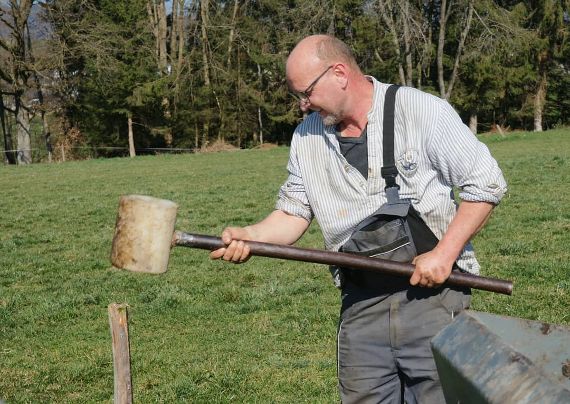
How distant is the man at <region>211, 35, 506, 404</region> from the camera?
3.44 meters

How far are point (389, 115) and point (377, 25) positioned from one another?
4258 cm

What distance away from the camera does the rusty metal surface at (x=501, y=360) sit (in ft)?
8.03

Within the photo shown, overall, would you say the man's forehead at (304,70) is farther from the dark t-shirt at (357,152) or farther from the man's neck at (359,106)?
the dark t-shirt at (357,152)

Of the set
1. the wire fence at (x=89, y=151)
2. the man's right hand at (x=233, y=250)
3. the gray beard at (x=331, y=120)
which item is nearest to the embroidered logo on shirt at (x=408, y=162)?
the gray beard at (x=331, y=120)

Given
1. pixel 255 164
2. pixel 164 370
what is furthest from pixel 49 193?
pixel 164 370

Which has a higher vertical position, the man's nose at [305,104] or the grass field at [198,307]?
the man's nose at [305,104]

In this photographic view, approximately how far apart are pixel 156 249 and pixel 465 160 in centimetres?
140

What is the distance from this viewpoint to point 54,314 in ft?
24.9

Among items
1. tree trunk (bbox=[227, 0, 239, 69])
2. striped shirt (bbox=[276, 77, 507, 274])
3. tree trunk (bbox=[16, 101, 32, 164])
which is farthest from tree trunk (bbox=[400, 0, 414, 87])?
striped shirt (bbox=[276, 77, 507, 274])

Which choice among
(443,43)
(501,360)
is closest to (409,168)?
(501,360)

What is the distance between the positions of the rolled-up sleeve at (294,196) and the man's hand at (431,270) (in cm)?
81

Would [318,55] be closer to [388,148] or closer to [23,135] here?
[388,148]

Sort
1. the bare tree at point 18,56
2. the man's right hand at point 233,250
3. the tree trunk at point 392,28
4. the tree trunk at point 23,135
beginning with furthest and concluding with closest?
the tree trunk at point 392,28 → the tree trunk at point 23,135 → the bare tree at point 18,56 → the man's right hand at point 233,250

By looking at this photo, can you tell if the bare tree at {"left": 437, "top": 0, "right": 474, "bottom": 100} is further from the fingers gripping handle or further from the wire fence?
the fingers gripping handle
